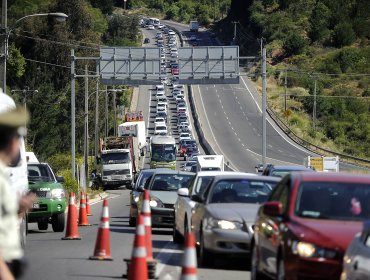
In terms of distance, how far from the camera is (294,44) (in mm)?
145000

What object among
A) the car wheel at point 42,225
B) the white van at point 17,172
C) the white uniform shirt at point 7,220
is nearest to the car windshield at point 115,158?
the car wheel at point 42,225

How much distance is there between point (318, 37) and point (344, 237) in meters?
144

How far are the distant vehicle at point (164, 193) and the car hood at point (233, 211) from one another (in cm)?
751

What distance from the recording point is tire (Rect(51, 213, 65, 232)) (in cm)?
2642

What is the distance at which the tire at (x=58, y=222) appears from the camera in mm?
26422

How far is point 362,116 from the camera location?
389 feet

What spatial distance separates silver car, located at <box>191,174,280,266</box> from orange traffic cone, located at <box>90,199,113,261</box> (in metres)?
1.45

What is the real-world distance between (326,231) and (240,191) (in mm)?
6440

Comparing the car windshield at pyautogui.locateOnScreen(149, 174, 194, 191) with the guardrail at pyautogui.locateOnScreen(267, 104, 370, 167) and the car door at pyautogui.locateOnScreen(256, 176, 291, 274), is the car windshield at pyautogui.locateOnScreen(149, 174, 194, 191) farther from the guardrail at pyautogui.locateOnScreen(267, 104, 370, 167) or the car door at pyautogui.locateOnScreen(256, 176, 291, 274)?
the guardrail at pyautogui.locateOnScreen(267, 104, 370, 167)

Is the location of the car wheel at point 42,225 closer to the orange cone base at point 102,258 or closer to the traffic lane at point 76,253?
the traffic lane at point 76,253

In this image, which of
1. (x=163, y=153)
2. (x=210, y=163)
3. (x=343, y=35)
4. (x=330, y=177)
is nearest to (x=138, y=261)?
(x=330, y=177)

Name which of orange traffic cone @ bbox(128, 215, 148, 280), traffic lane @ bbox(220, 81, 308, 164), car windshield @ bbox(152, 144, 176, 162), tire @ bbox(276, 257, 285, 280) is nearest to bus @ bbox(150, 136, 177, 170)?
car windshield @ bbox(152, 144, 176, 162)

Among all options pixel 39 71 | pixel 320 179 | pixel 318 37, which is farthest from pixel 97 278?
pixel 318 37

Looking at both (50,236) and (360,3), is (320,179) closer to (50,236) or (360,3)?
(50,236)
